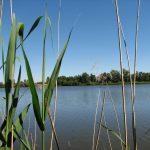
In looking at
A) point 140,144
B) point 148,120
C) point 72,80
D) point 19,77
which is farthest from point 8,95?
point 72,80

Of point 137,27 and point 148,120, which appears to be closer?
point 137,27

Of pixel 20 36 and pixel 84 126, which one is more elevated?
pixel 20 36

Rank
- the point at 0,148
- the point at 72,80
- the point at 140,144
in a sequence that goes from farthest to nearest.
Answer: the point at 72,80, the point at 140,144, the point at 0,148

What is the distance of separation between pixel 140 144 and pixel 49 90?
8.65 meters

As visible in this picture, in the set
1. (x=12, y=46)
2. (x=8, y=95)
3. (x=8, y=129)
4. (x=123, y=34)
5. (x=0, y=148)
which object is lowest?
(x=0, y=148)

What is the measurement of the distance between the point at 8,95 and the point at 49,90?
196 millimetres

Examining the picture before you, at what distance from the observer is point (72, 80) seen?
92812 mm

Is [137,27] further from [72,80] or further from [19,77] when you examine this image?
[72,80]

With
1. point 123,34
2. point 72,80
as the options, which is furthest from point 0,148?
point 72,80

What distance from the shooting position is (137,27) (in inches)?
74.4

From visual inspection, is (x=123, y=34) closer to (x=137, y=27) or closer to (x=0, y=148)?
(x=137, y=27)

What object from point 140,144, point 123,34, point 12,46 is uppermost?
point 123,34

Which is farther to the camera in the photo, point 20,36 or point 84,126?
point 84,126

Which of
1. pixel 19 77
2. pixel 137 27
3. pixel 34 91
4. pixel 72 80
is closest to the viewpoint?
pixel 34 91
